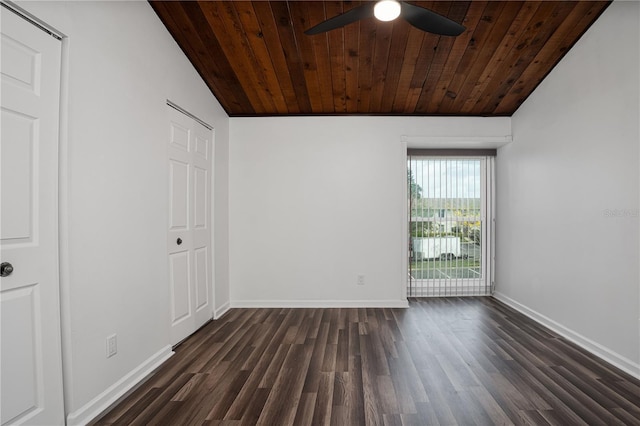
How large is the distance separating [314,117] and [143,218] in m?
2.41

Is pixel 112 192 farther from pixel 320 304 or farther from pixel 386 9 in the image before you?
pixel 320 304

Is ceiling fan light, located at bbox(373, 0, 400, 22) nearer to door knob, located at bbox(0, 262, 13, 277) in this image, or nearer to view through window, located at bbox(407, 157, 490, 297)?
door knob, located at bbox(0, 262, 13, 277)

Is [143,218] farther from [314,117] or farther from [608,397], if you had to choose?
[608,397]

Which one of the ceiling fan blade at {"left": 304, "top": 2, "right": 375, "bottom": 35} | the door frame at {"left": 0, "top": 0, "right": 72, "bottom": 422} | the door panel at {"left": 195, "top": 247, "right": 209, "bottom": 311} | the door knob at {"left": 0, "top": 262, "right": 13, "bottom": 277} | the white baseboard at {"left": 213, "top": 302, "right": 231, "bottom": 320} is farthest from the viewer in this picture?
the white baseboard at {"left": 213, "top": 302, "right": 231, "bottom": 320}

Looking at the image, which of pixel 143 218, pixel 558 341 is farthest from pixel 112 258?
pixel 558 341

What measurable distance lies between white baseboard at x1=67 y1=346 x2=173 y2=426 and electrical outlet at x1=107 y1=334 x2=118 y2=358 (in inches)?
8.4

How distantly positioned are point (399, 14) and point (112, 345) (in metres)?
2.81

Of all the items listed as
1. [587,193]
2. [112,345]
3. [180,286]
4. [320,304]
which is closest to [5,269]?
[112,345]

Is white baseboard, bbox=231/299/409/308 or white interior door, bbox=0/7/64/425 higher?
white interior door, bbox=0/7/64/425

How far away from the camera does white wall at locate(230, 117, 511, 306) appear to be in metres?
3.82

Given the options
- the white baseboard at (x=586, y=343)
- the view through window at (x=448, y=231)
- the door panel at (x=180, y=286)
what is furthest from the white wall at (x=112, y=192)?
the white baseboard at (x=586, y=343)

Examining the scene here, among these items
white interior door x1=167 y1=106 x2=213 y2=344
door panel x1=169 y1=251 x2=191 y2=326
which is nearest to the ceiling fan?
white interior door x1=167 y1=106 x2=213 y2=344

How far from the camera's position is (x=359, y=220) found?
3830mm

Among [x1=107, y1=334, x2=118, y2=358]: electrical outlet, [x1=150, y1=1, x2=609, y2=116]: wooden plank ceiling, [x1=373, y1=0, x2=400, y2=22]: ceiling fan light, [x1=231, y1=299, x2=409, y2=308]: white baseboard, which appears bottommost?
[x1=231, y1=299, x2=409, y2=308]: white baseboard
